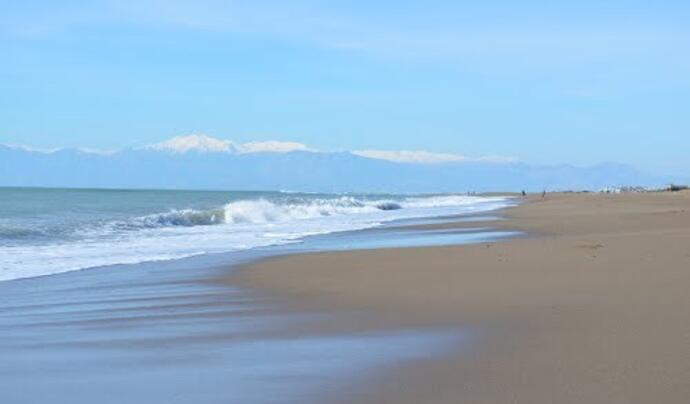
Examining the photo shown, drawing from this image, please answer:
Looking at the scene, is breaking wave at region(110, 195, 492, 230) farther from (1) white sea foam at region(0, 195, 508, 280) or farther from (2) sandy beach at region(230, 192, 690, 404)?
(2) sandy beach at region(230, 192, 690, 404)

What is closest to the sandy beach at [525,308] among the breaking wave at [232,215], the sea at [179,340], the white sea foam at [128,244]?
the sea at [179,340]

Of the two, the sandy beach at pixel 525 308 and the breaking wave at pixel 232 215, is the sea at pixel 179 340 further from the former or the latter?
the breaking wave at pixel 232 215

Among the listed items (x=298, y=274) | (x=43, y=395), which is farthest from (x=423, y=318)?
(x=298, y=274)

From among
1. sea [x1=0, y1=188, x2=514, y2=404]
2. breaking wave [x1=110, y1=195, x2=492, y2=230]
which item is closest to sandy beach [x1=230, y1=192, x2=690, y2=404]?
sea [x1=0, y1=188, x2=514, y2=404]

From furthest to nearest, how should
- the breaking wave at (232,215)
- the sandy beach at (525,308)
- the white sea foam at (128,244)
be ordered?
the breaking wave at (232,215) < the white sea foam at (128,244) < the sandy beach at (525,308)

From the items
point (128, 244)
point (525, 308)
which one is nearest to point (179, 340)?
point (525, 308)

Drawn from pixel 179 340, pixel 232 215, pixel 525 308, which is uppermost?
pixel 232 215

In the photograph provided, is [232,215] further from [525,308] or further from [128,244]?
[525,308]

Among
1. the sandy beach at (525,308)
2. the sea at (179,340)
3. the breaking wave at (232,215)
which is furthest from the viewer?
the breaking wave at (232,215)

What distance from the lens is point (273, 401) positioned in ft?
16.7

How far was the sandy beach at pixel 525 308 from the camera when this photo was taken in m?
5.28

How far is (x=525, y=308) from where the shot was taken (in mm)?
8406

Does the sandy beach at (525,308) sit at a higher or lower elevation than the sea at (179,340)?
higher

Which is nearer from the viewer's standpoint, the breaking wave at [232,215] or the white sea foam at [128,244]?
the white sea foam at [128,244]
